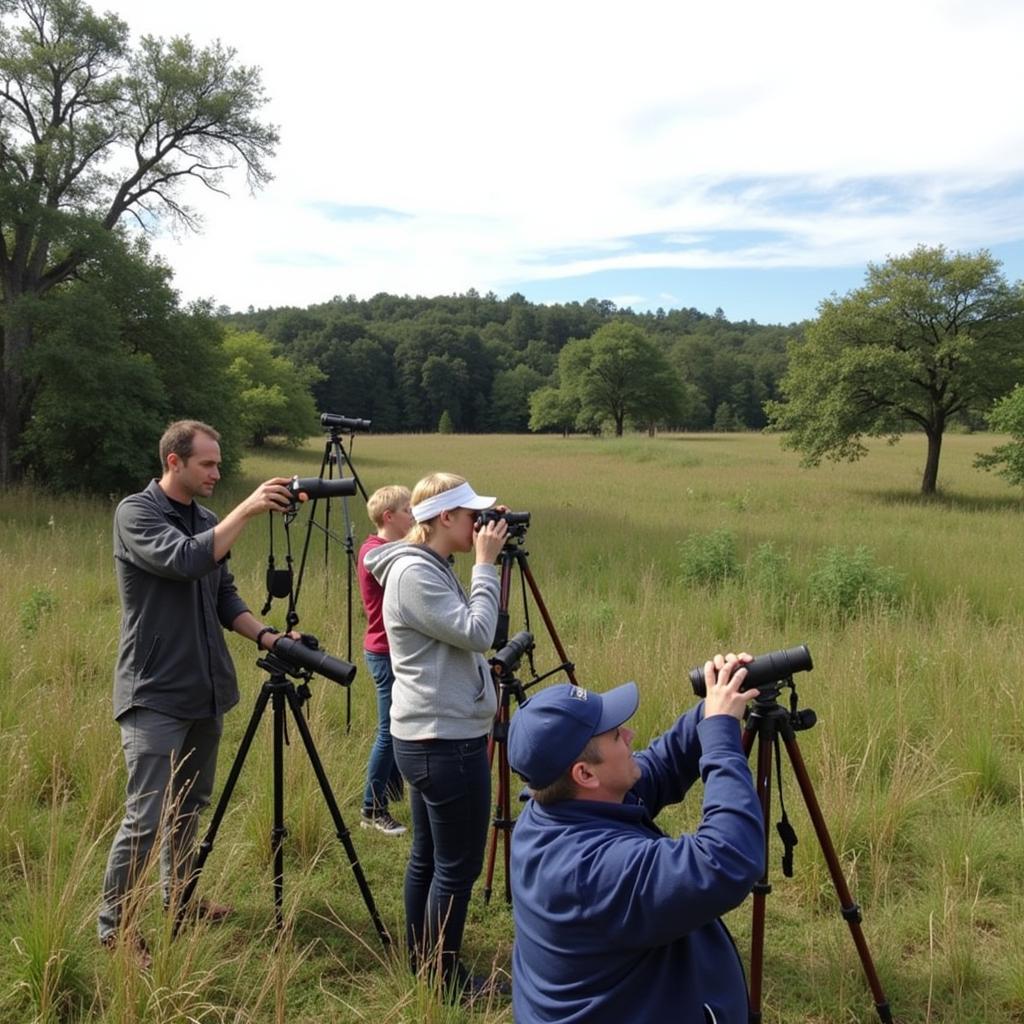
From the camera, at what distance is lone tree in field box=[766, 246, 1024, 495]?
20.4 metres

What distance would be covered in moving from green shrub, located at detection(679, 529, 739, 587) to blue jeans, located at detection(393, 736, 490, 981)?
6.51 m

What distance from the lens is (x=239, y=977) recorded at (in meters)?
2.90

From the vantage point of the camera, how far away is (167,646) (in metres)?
3.06

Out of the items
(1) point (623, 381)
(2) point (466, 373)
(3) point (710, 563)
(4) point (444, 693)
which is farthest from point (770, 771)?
(2) point (466, 373)

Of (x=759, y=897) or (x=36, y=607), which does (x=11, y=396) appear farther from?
(x=759, y=897)

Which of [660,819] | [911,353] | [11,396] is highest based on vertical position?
[911,353]

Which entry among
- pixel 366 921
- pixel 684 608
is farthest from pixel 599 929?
pixel 684 608

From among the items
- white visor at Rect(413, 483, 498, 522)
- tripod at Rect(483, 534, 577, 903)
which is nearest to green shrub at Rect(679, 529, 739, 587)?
tripod at Rect(483, 534, 577, 903)

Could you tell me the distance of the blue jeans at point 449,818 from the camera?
2.76m

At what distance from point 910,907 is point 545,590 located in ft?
18.5

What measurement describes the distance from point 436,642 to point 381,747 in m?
1.62

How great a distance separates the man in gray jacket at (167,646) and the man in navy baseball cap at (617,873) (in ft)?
5.13

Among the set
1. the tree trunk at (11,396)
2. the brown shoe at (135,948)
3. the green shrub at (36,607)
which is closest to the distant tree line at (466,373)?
the tree trunk at (11,396)

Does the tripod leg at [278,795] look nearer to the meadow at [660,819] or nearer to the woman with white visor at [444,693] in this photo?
the meadow at [660,819]
